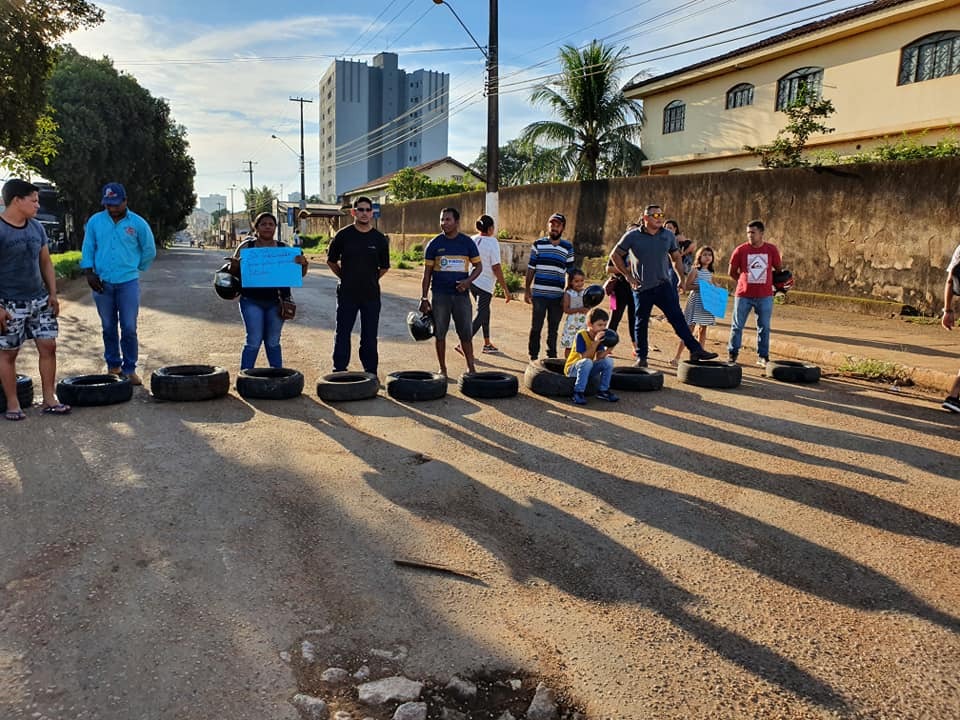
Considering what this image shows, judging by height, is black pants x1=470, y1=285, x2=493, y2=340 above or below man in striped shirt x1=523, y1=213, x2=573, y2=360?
below

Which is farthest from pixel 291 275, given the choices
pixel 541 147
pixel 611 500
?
pixel 541 147

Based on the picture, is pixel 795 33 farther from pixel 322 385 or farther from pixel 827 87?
pixel 322 385

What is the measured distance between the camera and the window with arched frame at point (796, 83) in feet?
74.9

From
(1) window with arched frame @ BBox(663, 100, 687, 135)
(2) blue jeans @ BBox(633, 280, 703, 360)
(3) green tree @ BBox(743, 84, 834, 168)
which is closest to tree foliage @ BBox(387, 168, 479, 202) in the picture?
(1) window with arched frame @ BBox(663, 100, 687, 135)

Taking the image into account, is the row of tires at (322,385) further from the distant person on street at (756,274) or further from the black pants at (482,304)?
the black pants at (482,304)

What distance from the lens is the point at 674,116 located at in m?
28.7

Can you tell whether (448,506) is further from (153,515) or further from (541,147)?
(541,147)

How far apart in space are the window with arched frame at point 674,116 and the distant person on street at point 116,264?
25040 mm

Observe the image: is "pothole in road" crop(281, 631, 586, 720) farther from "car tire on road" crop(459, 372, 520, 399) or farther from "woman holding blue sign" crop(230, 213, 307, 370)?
"woman holding blue sign" crop(230, 213, 307, 370)

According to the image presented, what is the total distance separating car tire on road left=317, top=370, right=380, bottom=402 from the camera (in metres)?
7.05

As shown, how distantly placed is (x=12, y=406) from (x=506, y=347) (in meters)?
6.49

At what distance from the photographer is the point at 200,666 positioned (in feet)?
8.93

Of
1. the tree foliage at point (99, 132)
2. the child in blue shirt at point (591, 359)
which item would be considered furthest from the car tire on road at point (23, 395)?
the tree foliage at point (99, 132)

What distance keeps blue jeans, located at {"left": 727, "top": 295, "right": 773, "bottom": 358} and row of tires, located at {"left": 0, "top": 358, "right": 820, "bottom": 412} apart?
154 centimetres
